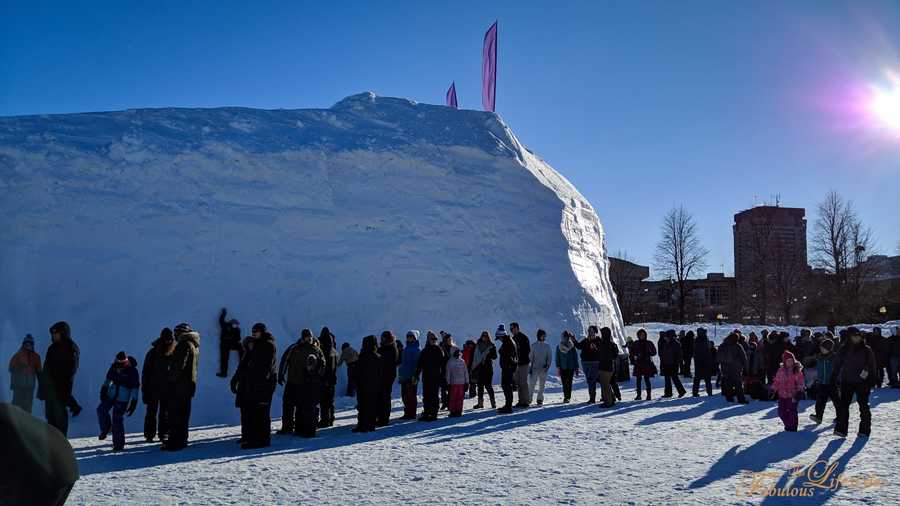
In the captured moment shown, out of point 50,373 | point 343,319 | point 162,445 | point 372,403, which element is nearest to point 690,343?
point 343,319

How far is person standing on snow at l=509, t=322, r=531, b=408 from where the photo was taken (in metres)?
12.2

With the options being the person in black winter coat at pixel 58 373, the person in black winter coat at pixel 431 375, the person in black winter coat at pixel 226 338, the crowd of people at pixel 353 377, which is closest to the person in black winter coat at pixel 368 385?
the crowd of people at pixel 353 377

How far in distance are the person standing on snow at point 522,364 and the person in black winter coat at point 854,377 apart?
5084mm

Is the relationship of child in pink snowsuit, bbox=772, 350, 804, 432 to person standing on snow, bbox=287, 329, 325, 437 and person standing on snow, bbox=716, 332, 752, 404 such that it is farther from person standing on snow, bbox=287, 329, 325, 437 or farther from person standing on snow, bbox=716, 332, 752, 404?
person standing on snow, bbox=287, 329, 325, 437

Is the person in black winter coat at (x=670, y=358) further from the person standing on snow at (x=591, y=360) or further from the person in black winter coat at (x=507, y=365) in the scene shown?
the person in black winter coat at (x=507, y=365)

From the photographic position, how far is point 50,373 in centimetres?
889

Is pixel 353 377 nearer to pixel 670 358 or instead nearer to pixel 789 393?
pixel 789 393

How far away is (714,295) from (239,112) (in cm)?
8277

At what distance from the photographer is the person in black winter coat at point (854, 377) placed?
8578mm

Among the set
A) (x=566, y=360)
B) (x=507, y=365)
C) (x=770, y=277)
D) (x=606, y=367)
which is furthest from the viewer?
(x=770, y=277)

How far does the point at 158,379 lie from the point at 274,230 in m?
9.62

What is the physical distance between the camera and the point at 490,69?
1045 inches

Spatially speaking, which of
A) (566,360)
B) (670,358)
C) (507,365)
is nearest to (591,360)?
(566,360)

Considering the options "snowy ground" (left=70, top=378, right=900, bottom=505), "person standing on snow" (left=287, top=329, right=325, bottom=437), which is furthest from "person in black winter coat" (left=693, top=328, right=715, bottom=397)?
"person standing on snow" (left=287, top=329, right=325, bottom=437)
